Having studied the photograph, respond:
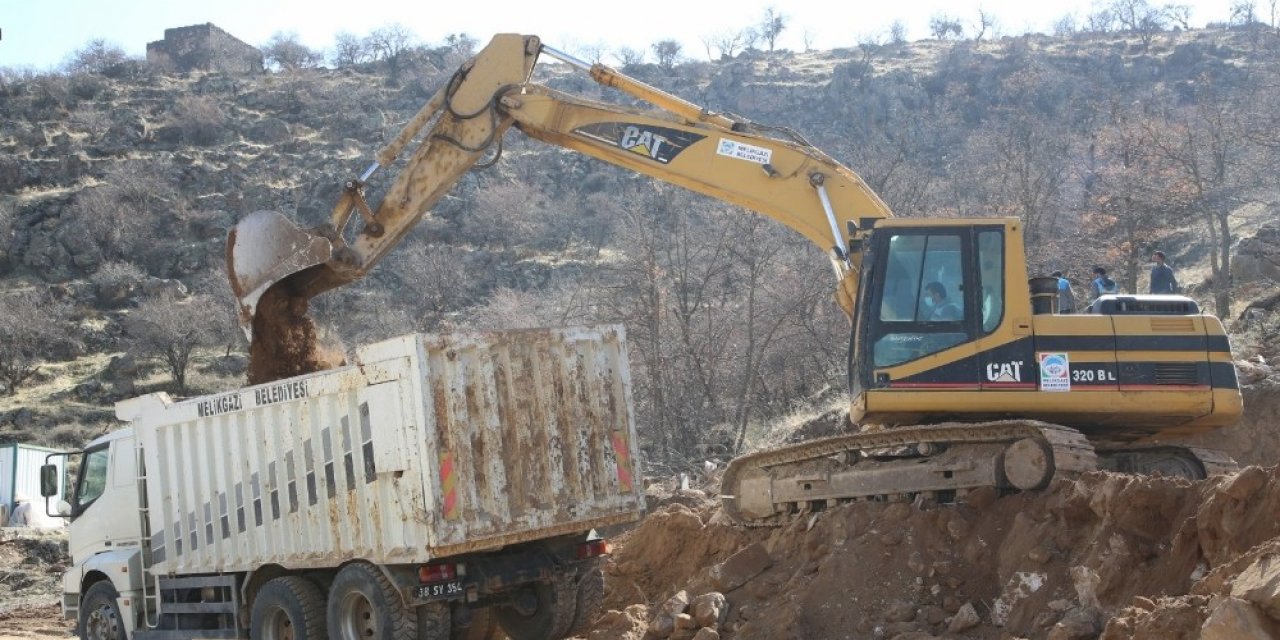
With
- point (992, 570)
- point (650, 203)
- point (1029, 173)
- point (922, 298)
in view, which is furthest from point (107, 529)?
point (1029, 173)

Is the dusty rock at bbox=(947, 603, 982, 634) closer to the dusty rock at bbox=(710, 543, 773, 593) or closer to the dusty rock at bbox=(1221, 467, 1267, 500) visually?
the dusty rock at bbox=(1221, 467, 1267, 500)

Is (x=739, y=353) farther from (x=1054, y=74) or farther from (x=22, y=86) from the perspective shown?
(x=22, y=86)

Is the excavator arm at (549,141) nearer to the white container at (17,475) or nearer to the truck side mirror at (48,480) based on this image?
the truck side mirror at (48,480)

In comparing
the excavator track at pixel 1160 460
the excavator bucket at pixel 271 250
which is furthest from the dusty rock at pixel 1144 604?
the excavator bucket at pixel 271 250

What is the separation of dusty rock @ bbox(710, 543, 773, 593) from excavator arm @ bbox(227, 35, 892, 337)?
232 cm

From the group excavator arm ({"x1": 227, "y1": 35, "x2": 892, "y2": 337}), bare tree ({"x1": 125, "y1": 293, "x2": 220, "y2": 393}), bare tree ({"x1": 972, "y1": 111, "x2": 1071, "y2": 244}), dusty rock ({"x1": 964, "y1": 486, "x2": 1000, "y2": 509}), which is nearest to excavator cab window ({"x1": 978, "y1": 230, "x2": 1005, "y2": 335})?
excavator arm ({"x1": 227, "y1": 35, "x2": 892, "y2": 337})

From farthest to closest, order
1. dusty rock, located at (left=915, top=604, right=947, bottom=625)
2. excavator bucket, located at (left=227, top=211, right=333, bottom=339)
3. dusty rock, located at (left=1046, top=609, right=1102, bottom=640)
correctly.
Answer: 1. excavator bucket, located at (left=227, top=211, right=333, bottom=339)
2. dusty rock, located at (left=915, top=604, right=947, bottom=625)
3. dusty rock, located at (left=1046, top=609, right=1102, bottom=640)

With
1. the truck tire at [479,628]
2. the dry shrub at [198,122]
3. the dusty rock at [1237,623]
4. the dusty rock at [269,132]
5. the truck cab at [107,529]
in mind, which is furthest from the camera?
the dusty rock at [269,132]

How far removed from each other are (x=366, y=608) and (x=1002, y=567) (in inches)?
180

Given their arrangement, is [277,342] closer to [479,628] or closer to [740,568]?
[479,628]

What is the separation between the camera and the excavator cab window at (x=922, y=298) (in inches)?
390

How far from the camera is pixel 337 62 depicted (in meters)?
75.5

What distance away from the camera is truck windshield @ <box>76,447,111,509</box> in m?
12.2

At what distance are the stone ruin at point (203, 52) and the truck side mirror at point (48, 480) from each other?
202 ft
